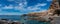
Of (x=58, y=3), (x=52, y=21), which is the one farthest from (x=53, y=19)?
(x=58, y=3)

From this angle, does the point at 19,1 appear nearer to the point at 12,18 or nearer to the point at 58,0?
the point at 12,18

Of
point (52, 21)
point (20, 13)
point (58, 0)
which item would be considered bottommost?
point (52, 21)

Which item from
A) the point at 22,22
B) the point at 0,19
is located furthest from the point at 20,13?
the point at 0,19

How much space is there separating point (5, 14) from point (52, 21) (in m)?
0.89

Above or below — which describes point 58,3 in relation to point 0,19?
above

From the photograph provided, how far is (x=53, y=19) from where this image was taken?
289 centimetres

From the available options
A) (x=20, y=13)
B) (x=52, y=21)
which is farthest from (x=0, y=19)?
(x=52, y=21)

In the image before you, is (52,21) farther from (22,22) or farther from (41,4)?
(22,22)

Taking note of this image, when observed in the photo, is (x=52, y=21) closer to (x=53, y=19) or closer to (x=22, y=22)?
(x=53, y=19)

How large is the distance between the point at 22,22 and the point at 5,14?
1.18ft

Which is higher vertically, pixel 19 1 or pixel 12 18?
pixel 19 1

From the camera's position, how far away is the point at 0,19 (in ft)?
9.78

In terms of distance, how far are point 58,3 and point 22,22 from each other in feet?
2.49

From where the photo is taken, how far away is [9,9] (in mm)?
3004
